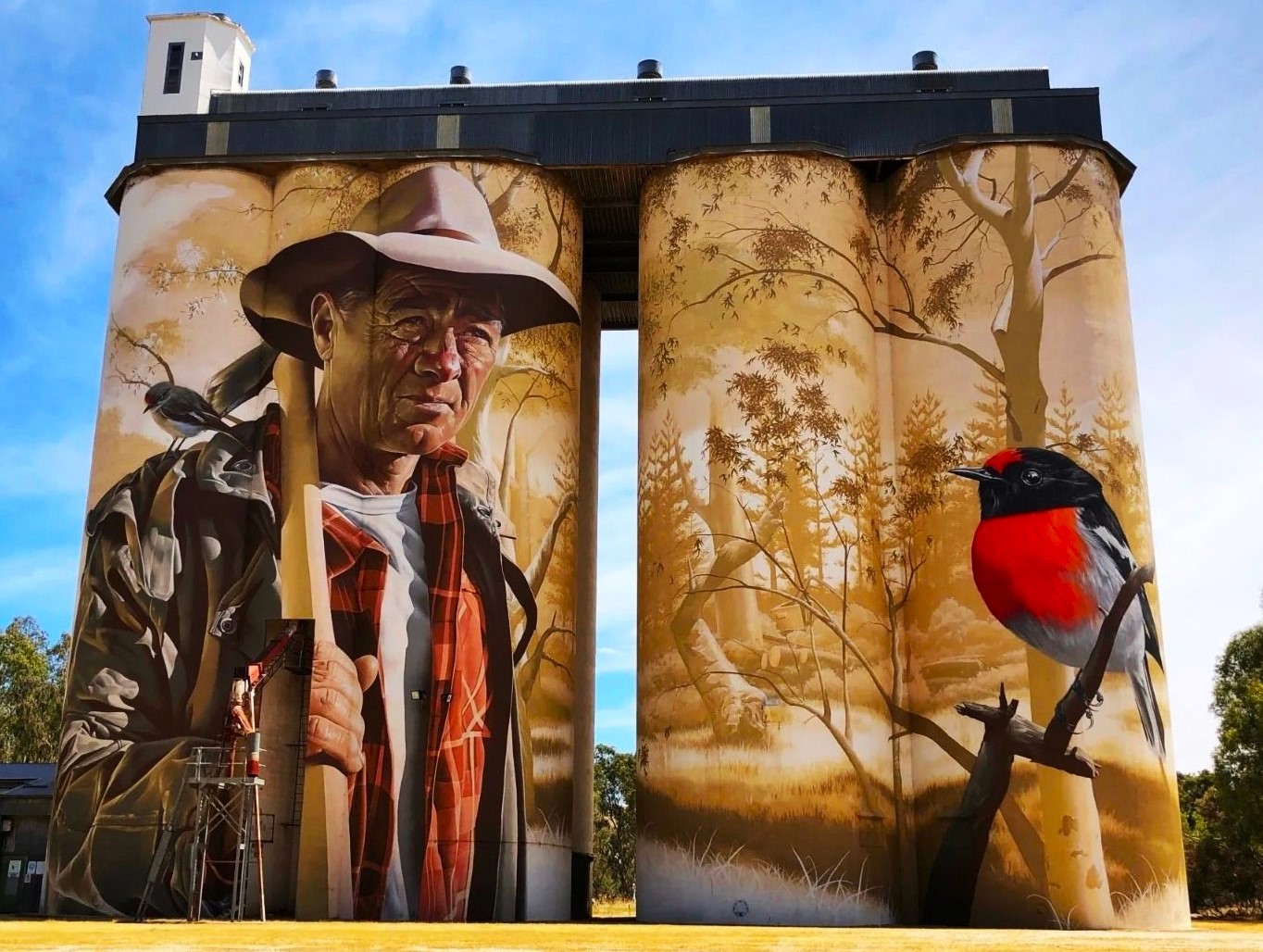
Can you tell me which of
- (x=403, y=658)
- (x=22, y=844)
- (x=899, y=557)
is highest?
(x=899, y=557)

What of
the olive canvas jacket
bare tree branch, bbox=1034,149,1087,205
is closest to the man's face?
the olive canvas jacket

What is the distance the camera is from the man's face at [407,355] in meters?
27.4

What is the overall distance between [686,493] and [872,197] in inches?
336

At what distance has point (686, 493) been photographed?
27344 millimetres

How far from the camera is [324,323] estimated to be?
28594 millimetres

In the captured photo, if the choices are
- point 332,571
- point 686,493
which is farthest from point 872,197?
point 332,571

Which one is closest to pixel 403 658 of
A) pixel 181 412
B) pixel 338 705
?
pixel 338 705

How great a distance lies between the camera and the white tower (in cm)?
3428

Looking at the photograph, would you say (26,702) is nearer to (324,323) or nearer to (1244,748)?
(324,323)

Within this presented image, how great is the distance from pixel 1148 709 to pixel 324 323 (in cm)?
1811

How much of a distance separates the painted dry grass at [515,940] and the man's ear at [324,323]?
41.0ft

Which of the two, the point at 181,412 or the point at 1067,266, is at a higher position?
the point at 1067,266

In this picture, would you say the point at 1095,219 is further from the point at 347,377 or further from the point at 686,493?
the point at 347,377

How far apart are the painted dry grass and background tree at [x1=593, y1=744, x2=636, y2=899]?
4738cm
